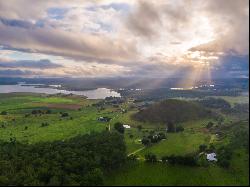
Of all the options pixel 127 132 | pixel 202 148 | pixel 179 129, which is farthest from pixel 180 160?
pixel 127 132

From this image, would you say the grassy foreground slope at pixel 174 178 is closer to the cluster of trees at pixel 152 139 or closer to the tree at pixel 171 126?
the cluster of trees at pixel 152 139

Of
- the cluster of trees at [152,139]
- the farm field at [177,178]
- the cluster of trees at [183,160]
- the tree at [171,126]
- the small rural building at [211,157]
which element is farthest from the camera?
the tree at [171,126]

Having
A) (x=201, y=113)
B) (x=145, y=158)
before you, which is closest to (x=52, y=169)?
→ (x=145, y=158)

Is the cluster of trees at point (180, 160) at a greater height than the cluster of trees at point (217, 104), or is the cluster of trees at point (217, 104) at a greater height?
the cluster of trees at point (217, 104)

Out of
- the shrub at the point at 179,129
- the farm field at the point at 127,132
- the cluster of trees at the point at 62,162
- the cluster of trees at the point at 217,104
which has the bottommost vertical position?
the farm field at the point at 127,132

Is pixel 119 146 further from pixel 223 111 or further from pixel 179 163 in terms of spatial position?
pixel 223 111

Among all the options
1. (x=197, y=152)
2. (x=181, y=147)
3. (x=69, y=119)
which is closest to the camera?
(x=197, y=152)

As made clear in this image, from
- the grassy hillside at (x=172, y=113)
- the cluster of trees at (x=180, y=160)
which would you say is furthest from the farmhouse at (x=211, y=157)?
the grassy hillside at (x=172, y=113)
